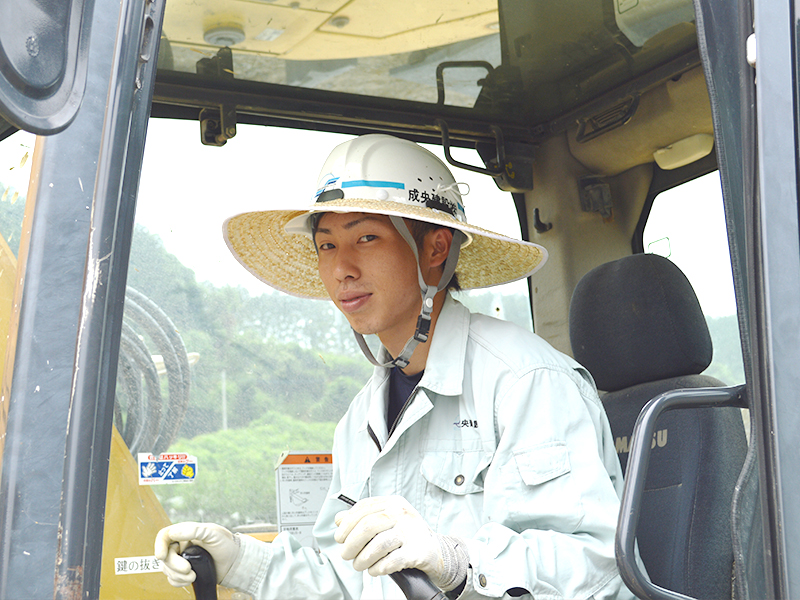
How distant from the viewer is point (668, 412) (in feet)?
6.91

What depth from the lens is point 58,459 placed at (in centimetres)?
90

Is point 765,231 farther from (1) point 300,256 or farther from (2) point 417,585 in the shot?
(1) point 300,256

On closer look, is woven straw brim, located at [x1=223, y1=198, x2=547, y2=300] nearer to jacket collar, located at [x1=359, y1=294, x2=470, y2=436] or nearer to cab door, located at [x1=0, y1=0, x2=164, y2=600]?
jacket collar, located at [x1=359, y1=294, x2=470, y2=436]

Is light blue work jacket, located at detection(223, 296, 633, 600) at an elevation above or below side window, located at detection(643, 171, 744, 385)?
below

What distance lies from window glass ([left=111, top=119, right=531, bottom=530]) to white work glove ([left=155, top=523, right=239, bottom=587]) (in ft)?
0.89

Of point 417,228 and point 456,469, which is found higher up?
point 417,228

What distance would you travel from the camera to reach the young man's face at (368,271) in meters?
2.22

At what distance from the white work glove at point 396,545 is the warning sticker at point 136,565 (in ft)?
2.19

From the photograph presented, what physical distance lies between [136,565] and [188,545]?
0.55 ft

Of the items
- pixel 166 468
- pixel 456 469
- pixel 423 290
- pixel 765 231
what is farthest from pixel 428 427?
pixel 765 231

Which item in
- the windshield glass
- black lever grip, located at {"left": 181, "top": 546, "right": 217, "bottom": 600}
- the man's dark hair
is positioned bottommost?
black lever grip, located at {"left": 181, "top": 546, "right": 217, "bottom": 600}

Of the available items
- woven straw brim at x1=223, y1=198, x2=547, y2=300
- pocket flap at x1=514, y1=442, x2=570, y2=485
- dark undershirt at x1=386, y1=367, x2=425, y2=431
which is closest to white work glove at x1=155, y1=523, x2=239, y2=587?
dark undershirt at x1=386, y1=367, x2=425, y2=431

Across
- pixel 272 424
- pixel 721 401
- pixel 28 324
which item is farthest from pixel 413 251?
pixel 28 324

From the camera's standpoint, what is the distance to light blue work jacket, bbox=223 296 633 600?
65.4 inches
